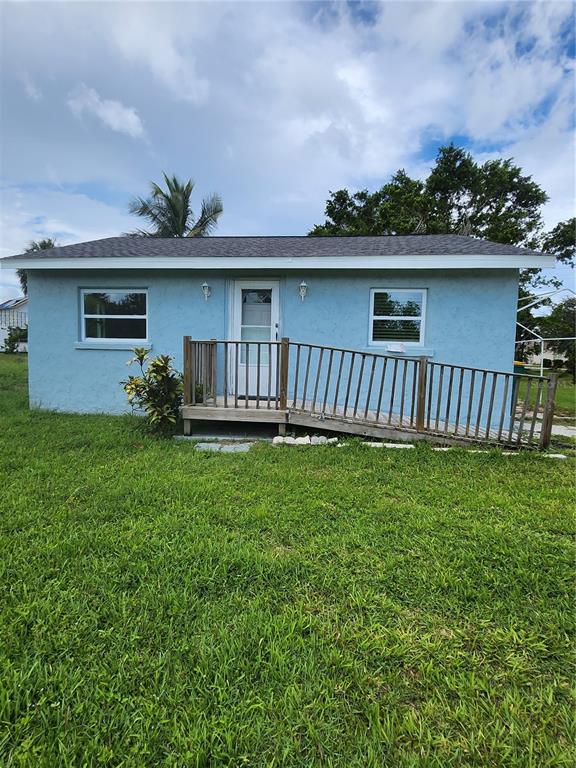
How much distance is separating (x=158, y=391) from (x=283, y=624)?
13.5 feet

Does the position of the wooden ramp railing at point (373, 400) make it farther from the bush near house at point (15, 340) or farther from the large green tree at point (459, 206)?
the bush near house at point (15, 340)

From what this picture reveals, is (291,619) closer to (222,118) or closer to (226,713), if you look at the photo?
(226,713)

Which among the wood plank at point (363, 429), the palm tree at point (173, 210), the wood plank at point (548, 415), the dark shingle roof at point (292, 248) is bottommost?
the wood plank at point (363, 429)

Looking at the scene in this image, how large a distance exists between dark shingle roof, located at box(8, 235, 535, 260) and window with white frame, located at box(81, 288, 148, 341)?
0.70 m

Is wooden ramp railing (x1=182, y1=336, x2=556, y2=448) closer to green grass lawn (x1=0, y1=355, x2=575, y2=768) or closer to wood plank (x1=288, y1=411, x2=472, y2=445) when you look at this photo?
wood plank (x1=288, y1=411, x2=472, y2=445)

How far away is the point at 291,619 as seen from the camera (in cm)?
180

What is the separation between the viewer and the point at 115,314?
6.84 metres

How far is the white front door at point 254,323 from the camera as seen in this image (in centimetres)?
653

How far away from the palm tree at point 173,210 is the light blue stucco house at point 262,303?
493 inches

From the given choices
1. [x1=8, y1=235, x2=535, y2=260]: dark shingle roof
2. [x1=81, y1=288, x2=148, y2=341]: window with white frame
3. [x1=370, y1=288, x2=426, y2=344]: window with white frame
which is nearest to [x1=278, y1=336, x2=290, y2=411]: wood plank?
[x1=8, y1=235, x2=535, y2=260]: dark shingle roof

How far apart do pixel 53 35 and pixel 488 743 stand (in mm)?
11706

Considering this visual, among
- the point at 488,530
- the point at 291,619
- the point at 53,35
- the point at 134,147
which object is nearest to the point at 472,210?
the point at 134,147

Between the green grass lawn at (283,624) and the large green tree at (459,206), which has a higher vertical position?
the large green tree at (459,206)

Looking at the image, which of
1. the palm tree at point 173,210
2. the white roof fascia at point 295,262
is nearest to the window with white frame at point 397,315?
the white roof fascia at point 295,262
